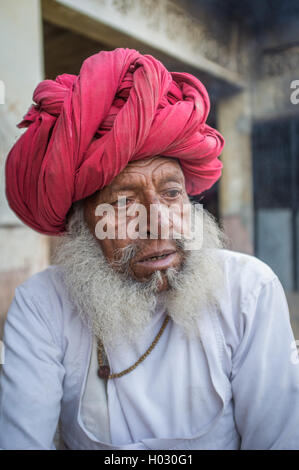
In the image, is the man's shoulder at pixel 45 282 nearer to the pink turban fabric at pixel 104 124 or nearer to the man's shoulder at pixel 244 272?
the pink turban fabric at pixel 104 124

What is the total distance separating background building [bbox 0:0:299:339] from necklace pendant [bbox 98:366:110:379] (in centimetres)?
88

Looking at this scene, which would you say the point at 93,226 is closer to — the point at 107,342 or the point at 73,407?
the point at 107,342

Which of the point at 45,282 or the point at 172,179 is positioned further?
the point at 45,282

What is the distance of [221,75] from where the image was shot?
3506mm

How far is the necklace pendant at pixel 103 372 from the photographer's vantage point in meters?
1.39

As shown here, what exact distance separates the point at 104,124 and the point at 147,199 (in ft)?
1.04

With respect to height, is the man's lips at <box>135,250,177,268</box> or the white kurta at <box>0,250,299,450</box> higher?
the man's lips at <box>135,250,177,268</box>
